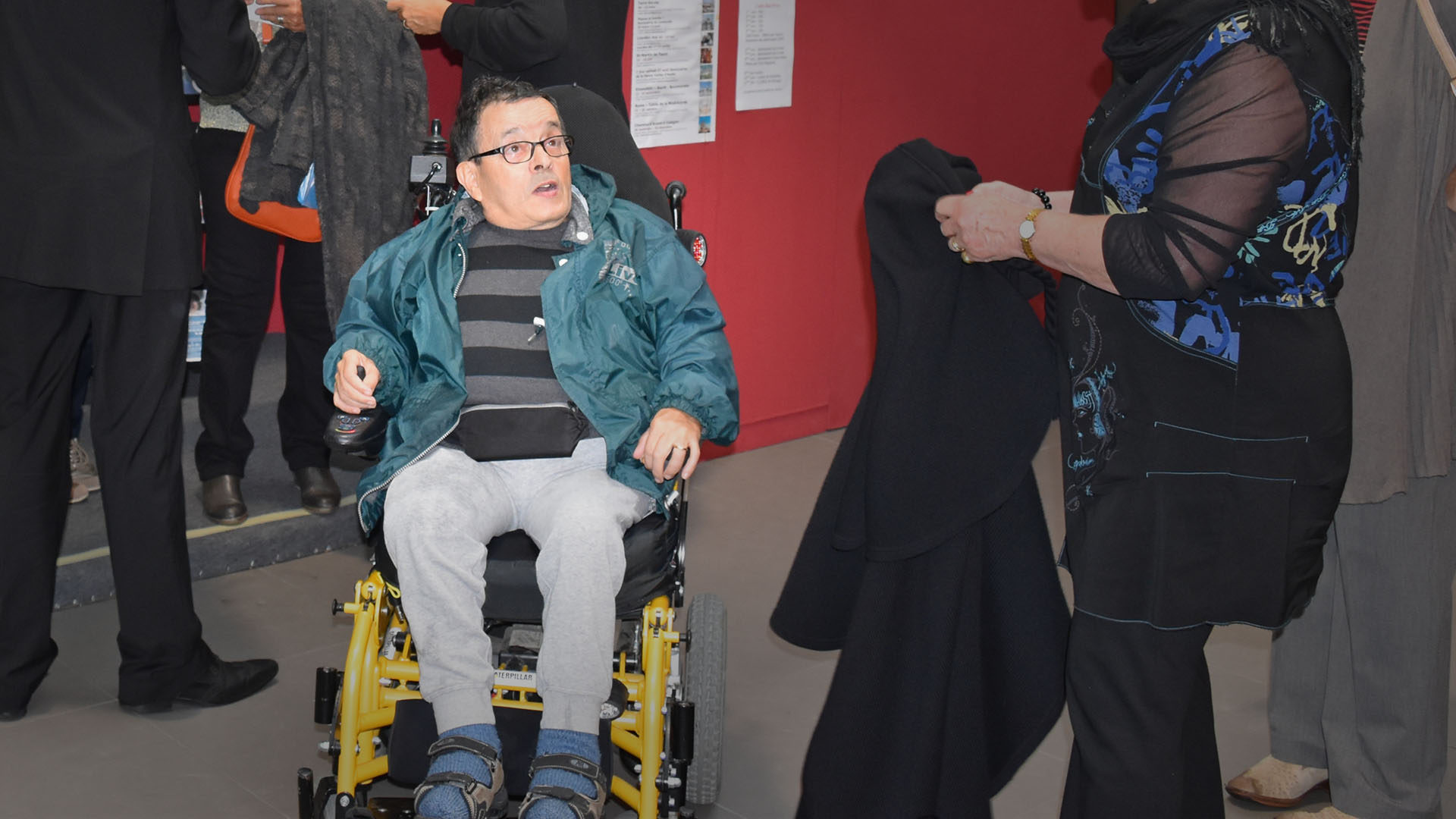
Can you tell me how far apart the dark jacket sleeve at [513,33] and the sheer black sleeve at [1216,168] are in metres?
1.78

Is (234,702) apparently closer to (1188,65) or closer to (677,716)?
(677,716)

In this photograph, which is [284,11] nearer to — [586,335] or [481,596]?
[586,335]

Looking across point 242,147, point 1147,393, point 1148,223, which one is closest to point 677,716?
point 1147,393

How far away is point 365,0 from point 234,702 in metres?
1.67

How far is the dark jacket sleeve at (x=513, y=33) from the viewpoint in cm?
319

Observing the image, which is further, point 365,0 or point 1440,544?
point 365,0

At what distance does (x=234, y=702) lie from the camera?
121 inches

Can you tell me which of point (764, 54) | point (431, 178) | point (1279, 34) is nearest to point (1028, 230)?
point (1279, 34)

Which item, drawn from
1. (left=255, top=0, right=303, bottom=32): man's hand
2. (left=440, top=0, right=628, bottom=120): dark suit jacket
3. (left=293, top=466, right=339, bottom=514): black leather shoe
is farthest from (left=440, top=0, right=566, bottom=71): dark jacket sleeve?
(left=293, top=466, right=339, bottom=514): black leather shoe

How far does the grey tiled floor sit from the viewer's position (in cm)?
272

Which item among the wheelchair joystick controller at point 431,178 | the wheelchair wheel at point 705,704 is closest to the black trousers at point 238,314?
the wheelchair joystick controller at point 431,178

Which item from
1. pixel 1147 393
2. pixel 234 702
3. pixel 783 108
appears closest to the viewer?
pixel 1147 393

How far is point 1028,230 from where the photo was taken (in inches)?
77.5

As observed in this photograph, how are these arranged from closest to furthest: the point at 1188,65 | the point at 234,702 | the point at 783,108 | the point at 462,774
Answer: the point at 1188,65 → the point at 462,774 → the point at 234,702 → the point at 783,108
